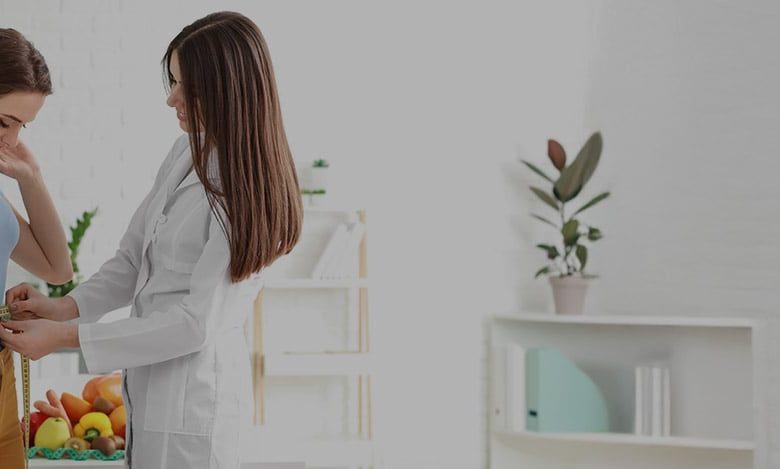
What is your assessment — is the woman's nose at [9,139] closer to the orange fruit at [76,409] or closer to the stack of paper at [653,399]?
the orange fruit at [76,409]

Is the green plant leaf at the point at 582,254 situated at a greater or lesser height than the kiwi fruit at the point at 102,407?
greater

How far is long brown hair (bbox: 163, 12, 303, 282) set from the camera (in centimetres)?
171

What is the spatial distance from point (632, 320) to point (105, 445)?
98.9 inches

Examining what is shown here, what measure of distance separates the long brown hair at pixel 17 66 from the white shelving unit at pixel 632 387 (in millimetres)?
2767

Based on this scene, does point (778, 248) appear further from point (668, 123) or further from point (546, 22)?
point (546, 22)

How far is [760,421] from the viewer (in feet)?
12.1

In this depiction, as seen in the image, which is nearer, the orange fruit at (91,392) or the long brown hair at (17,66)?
the long brown hair at (17,66)

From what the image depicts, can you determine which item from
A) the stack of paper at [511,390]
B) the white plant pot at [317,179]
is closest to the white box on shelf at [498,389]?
the stack of paper at [511,390]

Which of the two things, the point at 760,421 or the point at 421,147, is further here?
the point at 421,147


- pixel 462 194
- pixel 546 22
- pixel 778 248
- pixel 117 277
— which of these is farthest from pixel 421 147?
pixel 117 277

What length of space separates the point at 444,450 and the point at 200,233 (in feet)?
10.1

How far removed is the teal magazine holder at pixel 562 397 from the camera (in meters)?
4.14

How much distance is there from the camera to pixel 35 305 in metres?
1.89

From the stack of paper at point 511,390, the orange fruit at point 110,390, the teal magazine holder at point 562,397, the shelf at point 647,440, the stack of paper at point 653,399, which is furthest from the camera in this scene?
the stack of paper at point 511,390
